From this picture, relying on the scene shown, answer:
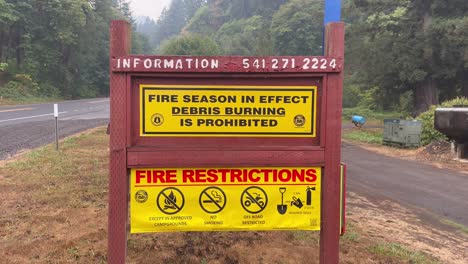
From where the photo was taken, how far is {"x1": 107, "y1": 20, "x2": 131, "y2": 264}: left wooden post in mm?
3318

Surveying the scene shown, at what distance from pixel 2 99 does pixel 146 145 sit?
→ 122 feet

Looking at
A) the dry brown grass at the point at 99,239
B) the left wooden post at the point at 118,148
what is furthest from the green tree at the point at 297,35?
the left wooden post at the point at 118,148

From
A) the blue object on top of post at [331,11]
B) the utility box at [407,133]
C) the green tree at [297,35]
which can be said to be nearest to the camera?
the blue object on top of post at [331,11]

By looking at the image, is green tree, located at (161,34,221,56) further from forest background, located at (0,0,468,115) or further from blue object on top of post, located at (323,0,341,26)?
blue object on top of post, located at (323,0,341,26)

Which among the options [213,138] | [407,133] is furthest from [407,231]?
[407,133]

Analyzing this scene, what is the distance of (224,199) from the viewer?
11.7 ft

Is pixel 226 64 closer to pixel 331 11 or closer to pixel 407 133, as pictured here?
pixel 331 11

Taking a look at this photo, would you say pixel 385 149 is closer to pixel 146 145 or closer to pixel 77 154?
pixel 77 154

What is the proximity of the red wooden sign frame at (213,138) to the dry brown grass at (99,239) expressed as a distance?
3.85ft

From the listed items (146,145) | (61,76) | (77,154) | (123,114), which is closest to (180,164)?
(146,145)

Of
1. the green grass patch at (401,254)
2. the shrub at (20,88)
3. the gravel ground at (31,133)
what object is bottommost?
the green grass patch at (401,254)

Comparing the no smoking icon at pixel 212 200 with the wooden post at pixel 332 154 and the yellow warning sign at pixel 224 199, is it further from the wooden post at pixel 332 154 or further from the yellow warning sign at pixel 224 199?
the wooden post at pixel 332 154

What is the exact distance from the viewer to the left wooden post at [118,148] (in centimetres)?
332

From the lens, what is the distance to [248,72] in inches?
135
